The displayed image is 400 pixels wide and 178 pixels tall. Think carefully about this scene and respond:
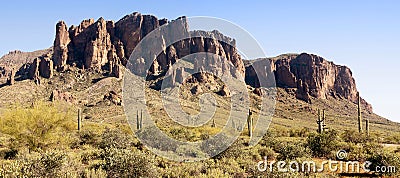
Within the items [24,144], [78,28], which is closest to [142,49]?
[78,28]

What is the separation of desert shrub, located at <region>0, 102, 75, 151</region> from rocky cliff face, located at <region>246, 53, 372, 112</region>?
125 m

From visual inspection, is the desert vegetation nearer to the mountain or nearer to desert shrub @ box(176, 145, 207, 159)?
desert shrub @ box(176, 145, 207, 159)

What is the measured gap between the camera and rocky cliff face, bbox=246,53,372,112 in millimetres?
147250

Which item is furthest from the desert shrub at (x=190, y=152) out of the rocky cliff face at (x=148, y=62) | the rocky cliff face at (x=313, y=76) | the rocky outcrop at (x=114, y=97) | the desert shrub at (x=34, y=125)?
the rocky cliff face at (x=313, y=76)

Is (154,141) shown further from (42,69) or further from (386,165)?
(42,69)

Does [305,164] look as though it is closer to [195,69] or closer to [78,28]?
[195,69]

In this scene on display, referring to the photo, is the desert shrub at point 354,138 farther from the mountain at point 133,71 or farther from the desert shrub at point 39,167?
the mountain at point 133,71

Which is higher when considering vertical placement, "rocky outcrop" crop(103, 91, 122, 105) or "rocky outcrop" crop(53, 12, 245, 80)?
"rocky outcrop" crop(53, 12, 245, 80)

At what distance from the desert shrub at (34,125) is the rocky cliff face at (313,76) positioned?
12512 centimetres

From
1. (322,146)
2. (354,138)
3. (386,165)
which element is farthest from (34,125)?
(354,138)

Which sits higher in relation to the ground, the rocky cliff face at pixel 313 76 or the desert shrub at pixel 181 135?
the rocky cliff face at pixel 313 76

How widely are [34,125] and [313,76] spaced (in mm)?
159612

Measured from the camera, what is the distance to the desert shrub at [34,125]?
18312 mm

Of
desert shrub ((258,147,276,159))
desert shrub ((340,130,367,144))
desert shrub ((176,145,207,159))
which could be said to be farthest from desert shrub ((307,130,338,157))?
desert shrub ((340,130,367,144))
